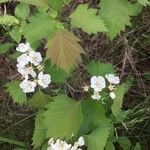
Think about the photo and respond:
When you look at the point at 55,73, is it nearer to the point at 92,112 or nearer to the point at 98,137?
the point at 92,112

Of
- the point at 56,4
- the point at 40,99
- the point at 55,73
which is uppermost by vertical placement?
the point at 56,4

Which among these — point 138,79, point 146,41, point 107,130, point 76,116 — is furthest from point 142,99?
point 76,116

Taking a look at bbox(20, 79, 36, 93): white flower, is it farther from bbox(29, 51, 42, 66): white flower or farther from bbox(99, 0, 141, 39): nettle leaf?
bbox(99, 0, 141, 39): nettle leaf

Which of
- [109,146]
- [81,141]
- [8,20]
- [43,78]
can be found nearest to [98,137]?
[81,141]

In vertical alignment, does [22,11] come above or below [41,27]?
above

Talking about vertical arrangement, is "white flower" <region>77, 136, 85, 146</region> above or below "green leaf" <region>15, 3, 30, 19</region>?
below

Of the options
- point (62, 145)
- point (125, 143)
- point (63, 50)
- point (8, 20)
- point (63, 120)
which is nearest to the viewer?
point (63, 50)

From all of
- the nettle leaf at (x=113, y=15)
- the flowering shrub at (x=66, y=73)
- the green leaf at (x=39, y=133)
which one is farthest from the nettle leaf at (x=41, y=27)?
the green leaf at (x=39, y=133)

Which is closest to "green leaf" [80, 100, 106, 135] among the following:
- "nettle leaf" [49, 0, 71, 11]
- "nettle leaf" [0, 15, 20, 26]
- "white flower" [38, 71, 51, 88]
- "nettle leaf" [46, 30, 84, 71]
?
"white flower" [38, 71, 51, 88]
